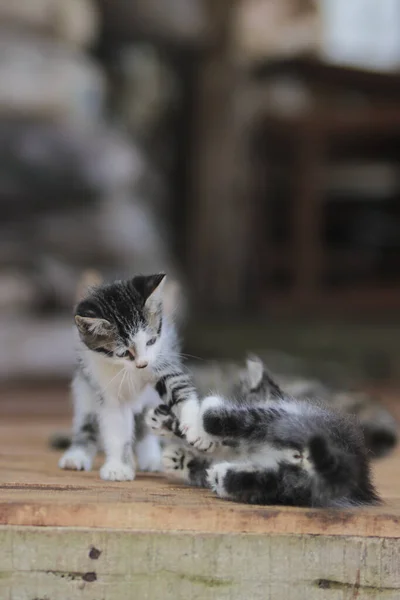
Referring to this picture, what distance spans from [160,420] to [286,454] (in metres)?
0.31

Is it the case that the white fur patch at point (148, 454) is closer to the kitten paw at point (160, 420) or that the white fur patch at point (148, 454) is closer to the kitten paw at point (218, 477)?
the kitten paw at point (160, 420)

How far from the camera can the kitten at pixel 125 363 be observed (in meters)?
1.79

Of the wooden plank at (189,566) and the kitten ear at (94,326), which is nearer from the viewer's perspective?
the wooden plank at (189,566)

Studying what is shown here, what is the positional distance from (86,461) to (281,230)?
16.3 ft

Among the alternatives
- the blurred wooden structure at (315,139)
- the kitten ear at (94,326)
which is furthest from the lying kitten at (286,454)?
the blurred wooden structure at (315,139)

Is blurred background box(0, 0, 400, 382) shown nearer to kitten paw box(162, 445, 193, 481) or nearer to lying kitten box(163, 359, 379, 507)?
kitten paw box(162, 445, 193, 481)

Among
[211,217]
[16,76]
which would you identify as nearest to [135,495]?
[16,76]

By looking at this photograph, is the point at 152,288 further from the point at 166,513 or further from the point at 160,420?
the point at 166,513

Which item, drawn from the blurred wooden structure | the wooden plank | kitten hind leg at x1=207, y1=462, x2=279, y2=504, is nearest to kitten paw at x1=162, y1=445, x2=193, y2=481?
kitten hind leg at x1=207, y1=462, x2=279, y2=504

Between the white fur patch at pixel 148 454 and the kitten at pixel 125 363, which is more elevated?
the kitten at pixel 125 363

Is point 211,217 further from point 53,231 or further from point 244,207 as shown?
point 53,231

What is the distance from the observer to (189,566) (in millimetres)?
1556

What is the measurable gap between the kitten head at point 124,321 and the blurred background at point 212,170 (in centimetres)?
292

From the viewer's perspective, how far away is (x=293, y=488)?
1576 mm
